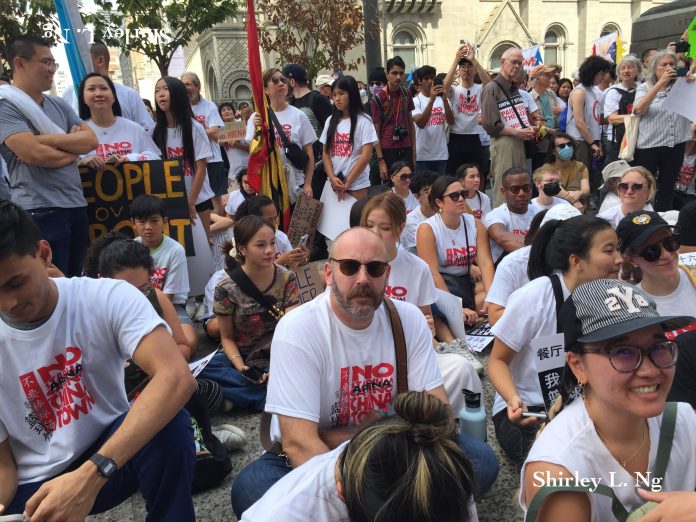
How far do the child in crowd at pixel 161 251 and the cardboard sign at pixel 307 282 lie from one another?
95cm

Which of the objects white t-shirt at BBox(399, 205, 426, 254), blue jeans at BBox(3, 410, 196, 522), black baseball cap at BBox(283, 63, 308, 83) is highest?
black baseball cap at BBox(283, 63, 308, 83)

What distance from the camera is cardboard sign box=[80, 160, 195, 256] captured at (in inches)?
177

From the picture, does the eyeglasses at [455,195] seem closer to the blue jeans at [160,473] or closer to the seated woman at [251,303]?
the seated woman at [251,303]

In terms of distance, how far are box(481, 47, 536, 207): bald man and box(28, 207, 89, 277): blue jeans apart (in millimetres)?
4163

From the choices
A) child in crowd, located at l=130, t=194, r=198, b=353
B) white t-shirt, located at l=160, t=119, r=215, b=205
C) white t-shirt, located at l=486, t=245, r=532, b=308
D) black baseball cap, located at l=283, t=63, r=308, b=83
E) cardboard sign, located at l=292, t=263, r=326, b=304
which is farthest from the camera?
black baseball cap, located at l=283, t=63, r=308, b=83

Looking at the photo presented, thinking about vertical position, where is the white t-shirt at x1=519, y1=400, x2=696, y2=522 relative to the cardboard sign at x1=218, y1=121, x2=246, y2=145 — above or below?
below

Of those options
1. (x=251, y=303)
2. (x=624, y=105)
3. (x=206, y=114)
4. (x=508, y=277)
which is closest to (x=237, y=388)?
(x=251, y=303)

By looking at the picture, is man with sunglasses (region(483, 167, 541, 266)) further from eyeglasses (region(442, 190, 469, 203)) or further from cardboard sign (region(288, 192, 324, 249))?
cardboard sign (region(288, 192, 324, 249))

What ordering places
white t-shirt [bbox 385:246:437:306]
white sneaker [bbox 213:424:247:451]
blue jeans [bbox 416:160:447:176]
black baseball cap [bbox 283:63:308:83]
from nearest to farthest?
white sneaker [bbox 213:424:247:451] < white t-shirt [bbox 385:246:437:306] < black baseball cap [bbox 283:63:308:83] < blue jeans [bbox 416:160:447:176]

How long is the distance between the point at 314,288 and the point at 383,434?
2501 mm

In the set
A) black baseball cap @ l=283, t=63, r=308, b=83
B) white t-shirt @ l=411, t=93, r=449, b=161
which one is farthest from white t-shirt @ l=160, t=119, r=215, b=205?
white t-shirt @ l=411, t=93, r=449, b=161

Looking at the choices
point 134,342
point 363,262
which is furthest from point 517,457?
point 134,342

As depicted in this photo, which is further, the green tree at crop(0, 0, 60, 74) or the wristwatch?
the green tree at crop(0, 0, 60, 74)

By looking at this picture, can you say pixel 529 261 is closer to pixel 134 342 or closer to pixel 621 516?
pixel 621 516
